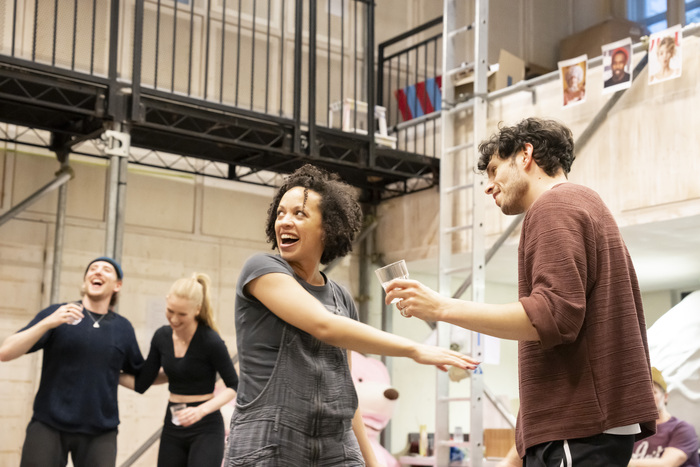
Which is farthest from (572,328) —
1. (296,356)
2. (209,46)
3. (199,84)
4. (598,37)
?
(598,37)

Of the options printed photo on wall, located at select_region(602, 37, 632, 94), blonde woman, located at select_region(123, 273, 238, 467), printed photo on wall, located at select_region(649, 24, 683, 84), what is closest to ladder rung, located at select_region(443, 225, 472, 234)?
printed photo on wall, located at select_region(602, 37, 632, 94)

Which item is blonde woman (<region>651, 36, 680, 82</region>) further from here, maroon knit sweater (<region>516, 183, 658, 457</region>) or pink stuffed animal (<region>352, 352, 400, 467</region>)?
maroon knit sweater (<region>516, 183, 658, 457</region>)

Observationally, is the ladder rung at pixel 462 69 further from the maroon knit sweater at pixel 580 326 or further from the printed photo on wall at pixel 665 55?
the maroon knit sweater at pixel 580 326

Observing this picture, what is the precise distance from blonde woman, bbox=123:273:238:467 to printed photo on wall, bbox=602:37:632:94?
127 inches

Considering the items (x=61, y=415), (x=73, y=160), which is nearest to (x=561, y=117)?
(x=73, y=160)

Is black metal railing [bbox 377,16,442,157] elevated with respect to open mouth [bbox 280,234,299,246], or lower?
elevated

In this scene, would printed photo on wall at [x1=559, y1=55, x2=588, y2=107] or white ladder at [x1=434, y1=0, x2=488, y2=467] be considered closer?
printed photo on wall at [x1=559, y1=55, x2=588, y2=107]

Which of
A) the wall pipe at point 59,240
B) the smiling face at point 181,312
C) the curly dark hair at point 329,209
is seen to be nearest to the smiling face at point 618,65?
the smiling face at point 181,312

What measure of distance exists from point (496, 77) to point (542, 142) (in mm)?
5621

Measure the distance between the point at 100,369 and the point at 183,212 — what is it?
3.43 metres

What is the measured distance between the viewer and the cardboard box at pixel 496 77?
711cm

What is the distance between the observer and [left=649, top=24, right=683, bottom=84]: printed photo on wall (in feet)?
18.4

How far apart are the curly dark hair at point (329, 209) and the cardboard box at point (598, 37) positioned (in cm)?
762

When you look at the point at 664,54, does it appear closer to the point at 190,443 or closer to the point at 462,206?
the point at 462,206
